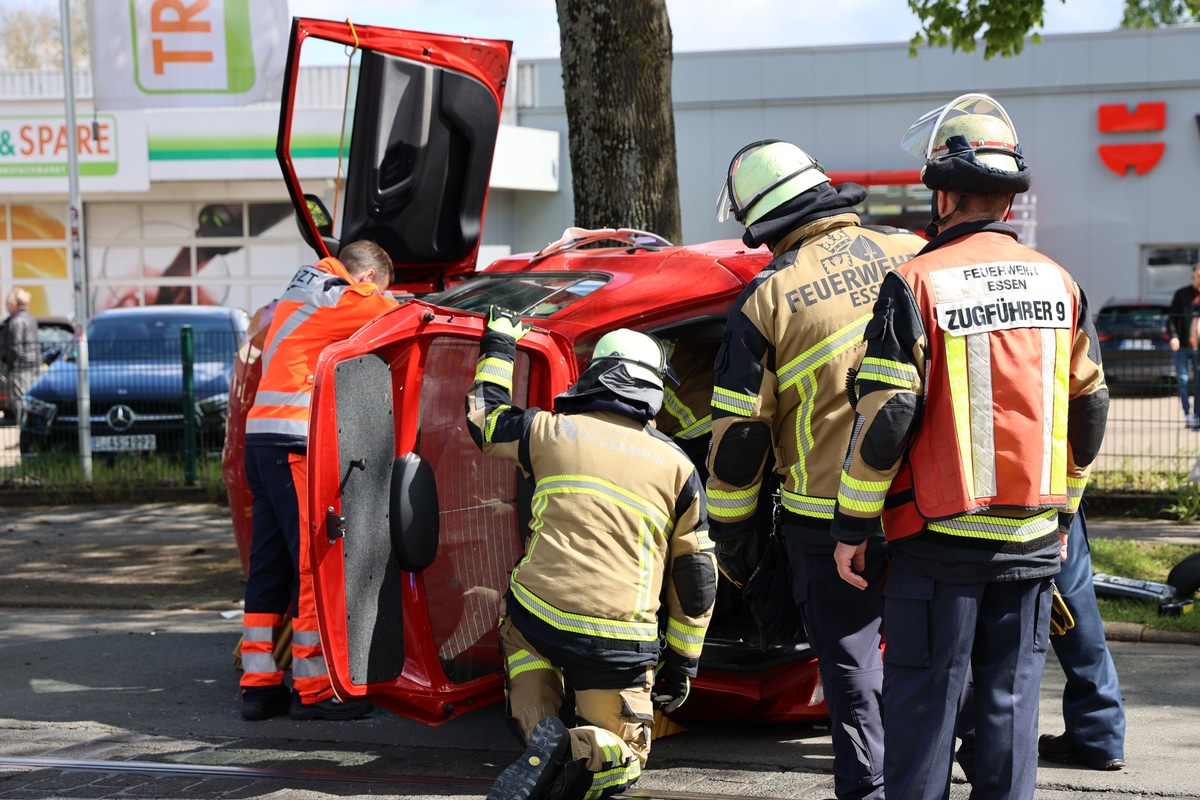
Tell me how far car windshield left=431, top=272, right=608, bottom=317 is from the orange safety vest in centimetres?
182

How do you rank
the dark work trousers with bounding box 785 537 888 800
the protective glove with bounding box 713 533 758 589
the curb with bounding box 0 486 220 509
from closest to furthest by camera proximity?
the dark work trousers with bounding box 785 537 888 800 → the protective glove with bounding box 713 533 758 589 → the curb with bounding box 0 486 220 509

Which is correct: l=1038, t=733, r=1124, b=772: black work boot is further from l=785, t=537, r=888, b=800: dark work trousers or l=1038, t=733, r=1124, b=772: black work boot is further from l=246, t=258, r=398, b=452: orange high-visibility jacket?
l=246, t=258, r=398, b=452: orange high-visibility jacket

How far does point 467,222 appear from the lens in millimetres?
6766

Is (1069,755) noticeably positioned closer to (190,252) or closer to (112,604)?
(112,604)

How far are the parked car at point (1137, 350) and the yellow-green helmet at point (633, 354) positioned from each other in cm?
592

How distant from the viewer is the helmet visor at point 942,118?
12.2 feet

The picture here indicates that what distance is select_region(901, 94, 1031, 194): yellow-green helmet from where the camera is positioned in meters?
3.46

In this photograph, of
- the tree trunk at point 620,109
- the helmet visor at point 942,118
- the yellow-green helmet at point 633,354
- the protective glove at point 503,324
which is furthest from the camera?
the tree trunk at point 620,109

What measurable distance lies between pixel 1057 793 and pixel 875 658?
94 cm

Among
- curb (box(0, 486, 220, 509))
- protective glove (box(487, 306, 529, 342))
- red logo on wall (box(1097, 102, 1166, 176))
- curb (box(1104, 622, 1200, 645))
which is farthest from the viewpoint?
red logo on wall (box(1097, 102, 1166, 176))

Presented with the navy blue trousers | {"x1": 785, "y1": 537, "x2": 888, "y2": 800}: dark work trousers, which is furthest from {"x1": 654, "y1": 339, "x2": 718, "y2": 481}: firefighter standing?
the navy blue trousers

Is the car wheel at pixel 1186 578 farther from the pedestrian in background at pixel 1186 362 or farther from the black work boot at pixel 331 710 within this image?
the black work boot at pixel 331 710

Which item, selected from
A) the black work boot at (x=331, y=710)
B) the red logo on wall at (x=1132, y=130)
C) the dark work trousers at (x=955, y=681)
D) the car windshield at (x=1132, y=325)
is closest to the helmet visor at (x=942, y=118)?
the dark work trousers at (x=955, y=681)

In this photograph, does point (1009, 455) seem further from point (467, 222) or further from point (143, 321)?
point (143, 321)
